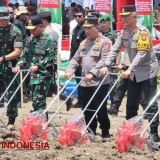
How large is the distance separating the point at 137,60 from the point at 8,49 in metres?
2.77

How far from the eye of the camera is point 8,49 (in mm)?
11562

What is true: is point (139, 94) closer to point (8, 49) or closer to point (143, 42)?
point (143, 42)

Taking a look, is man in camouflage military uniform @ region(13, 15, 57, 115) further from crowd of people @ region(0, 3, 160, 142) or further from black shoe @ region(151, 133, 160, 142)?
black shoe @ region(151, 133, 160, 142)

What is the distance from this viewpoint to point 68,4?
85.3ft

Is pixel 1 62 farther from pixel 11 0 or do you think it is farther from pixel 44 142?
pixel 11 0

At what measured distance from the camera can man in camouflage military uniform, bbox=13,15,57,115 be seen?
11.0m

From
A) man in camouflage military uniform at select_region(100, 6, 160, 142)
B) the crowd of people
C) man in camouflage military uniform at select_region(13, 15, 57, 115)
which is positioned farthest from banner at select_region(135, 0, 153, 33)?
man in camouflage military uniform at select_region(100, 6, 160, 142)

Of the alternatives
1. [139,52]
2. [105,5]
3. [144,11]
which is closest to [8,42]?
[139,52]

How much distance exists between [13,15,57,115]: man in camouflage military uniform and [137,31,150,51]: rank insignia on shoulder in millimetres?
1830

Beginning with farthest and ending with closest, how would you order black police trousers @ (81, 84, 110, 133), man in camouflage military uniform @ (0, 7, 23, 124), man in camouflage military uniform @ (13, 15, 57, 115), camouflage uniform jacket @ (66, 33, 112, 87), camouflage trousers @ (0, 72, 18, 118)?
camouflage trousers @ (0, 72, 18, 118), man in camouflage military uniform @ (0, 7, 23, 124), man in camouflage military uniform @ (13, 15, 57, 115), black police trousers @ (81, 84, 110, 133), camouflage uniform jacket @ (66, 33, 112, 87)

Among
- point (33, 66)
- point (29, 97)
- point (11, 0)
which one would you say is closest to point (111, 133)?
point (33, 66)

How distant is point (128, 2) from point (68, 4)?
4593 mm

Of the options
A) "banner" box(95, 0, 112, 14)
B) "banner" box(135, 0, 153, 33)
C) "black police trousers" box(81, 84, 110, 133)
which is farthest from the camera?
"banner" box(135, 0, 153, 33)

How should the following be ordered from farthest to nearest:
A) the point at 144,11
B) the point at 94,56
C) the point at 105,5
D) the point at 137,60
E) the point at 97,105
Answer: the point at 144,11 → the point at 105,5 → the point at 97,105 → the point at 94,56 → the point at 137,60
